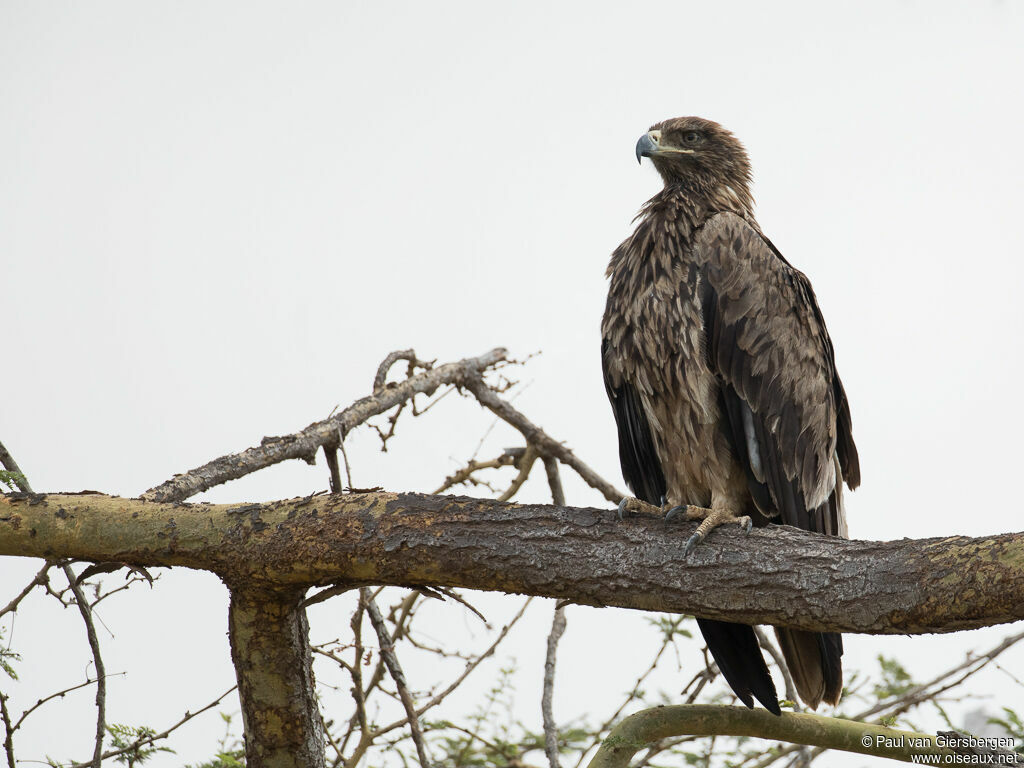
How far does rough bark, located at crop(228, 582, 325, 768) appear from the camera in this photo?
2.83 meters

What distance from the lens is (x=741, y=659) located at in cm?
346

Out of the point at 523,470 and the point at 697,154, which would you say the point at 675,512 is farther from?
the point at 697,154

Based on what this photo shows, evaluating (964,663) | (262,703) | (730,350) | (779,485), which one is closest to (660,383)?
(730,350)

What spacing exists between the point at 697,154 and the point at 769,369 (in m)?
1.32

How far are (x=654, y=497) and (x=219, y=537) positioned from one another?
2114mm

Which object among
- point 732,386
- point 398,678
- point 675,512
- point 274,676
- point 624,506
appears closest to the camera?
point 274,676

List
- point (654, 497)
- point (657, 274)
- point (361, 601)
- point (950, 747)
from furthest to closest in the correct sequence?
point (654, 497) < point (657, 274) < point (361, 601) < point (950, 747)

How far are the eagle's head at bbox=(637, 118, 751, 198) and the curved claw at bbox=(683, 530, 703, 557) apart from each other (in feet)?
6.97

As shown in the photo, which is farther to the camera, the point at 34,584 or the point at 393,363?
the point at 393,363

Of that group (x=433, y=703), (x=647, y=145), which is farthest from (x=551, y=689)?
(x=647, y=145)

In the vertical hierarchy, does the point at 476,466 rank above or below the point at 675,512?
above

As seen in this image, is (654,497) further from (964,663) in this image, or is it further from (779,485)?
(964,663)

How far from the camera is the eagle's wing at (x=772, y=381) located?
12.3 feet

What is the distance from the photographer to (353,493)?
2898 mm
